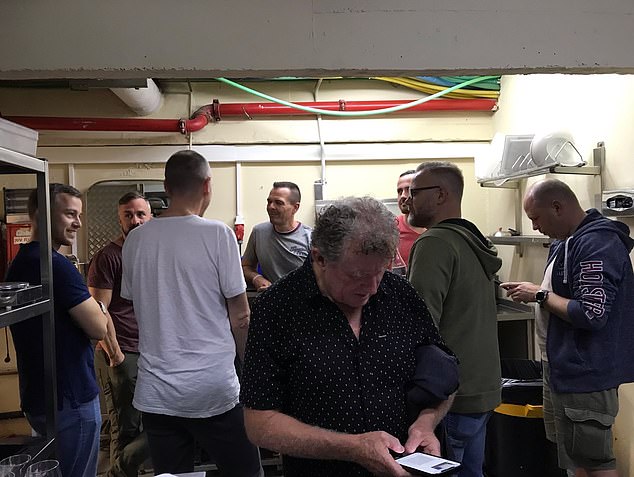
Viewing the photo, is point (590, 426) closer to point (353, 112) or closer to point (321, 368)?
point (321, 368)

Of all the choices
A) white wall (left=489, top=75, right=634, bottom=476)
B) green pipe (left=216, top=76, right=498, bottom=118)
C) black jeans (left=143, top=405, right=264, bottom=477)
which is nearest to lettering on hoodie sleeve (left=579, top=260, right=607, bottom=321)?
white wall (left=489, top=75, right=634, bottom=476)

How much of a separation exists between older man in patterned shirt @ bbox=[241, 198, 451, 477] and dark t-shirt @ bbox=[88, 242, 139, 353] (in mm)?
1662

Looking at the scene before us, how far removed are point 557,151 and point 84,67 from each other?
2355 mm

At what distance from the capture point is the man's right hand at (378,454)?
3.87 feet

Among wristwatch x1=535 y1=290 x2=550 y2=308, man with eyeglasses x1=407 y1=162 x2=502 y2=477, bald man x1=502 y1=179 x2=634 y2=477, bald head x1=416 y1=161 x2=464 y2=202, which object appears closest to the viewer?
man with eyeglasses x1=407 y1=162 x2=502 y2=477

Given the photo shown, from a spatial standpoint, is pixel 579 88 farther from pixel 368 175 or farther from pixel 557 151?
pixel 368 175

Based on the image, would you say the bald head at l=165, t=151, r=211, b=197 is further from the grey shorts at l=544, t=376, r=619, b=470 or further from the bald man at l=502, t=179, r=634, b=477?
the grey shorts at l=544, t=376, r=619, b=470

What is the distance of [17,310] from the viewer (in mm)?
1537

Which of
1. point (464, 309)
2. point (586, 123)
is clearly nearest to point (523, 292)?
point (464, 309)

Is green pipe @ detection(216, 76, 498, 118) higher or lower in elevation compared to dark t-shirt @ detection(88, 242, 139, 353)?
higher

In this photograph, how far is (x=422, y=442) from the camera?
1.30 metres

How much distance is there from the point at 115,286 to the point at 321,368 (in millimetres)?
1838

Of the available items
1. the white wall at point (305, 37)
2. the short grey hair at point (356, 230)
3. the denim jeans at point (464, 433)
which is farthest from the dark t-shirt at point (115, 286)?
the short grey hair at point (356, 230)

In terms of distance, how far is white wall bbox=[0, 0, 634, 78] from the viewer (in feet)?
5.39
